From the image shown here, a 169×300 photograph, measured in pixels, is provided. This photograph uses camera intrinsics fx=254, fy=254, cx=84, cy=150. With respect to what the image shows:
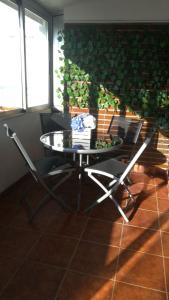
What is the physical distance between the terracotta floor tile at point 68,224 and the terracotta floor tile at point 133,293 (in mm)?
651

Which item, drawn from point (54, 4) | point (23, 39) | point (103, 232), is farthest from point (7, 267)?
point (54, 4)

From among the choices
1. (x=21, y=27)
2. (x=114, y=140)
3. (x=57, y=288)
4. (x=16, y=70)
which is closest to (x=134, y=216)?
(x=114, y=140)

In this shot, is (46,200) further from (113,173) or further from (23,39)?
(23,39)

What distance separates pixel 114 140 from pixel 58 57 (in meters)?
1.89

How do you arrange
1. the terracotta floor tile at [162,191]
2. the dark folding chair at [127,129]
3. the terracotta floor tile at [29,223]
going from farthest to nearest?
the dark folding chair at [127,129], the terracotta floor tile at [162,191], the terracotta floor tile at [29,223]

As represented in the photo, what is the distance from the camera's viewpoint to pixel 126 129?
3.40 meters

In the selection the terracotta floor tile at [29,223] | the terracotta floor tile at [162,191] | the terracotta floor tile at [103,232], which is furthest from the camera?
the terracotta floor tile at [162,191]

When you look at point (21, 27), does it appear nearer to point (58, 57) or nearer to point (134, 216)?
point (58, 57)

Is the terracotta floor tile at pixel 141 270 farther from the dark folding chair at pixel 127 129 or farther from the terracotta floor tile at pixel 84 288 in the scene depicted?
the dark folding chair at pixel 127 129

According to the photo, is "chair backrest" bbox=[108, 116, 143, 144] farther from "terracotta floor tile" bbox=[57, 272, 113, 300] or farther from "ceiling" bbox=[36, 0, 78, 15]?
"terracotta floor tile" bbox=[57, 272, 113, 300]

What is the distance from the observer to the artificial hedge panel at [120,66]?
3.55 metres

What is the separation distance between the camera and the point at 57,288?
1.71 m

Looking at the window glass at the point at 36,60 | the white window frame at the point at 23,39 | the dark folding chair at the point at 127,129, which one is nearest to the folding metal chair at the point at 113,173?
the dark folding chair at the point at 127,129

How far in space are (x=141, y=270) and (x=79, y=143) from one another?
1310mm
